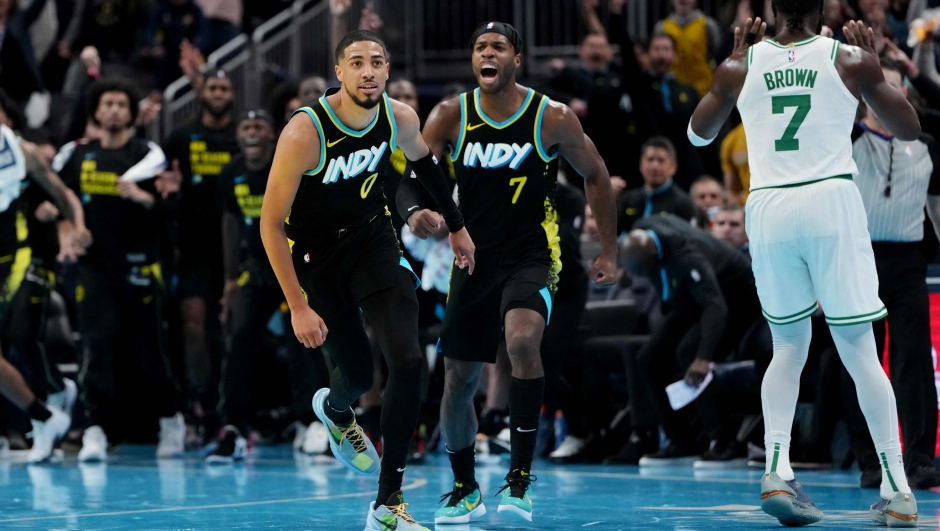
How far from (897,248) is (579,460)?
11.0 ft

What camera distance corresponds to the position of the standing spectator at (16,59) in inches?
569

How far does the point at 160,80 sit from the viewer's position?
15.5m

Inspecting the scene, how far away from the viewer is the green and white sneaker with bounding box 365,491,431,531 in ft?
18.6

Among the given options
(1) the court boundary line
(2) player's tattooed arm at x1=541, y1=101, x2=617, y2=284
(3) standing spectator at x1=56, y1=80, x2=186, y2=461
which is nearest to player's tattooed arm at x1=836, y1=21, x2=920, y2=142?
(2) player's tattooed arm at x1=541, y1=101, x2=617, y2=284

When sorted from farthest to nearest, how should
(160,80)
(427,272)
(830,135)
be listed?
(160,80), (427,272), (830,135)

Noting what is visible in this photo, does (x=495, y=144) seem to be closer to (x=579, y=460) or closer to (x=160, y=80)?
(x=579, y=460)

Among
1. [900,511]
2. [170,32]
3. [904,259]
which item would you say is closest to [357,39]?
[900,511]

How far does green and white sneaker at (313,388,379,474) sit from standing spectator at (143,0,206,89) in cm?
947

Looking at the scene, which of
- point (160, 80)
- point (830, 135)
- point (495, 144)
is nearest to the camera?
point (830, 135)

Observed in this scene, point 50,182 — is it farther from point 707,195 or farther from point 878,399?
point 878,399

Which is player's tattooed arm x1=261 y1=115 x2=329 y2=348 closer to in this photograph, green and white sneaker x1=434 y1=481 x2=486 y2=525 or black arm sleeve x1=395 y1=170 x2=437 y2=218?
black arm sleeve x1=395 y1=170 x2=437 y2=218

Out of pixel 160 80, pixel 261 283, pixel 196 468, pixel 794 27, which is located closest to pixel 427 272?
pixel 261 283

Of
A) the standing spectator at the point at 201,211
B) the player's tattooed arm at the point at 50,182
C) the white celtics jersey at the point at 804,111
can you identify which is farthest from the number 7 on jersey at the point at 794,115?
Result: the standing spectator at the point at 201,211

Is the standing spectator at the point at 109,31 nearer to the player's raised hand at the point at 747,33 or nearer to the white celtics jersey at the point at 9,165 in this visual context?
the white celtics jersey at the point at 9,165
